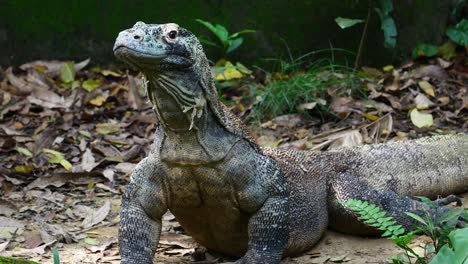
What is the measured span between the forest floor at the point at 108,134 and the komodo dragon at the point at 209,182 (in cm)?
26

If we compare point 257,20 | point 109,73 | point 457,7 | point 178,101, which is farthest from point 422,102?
point 178,101

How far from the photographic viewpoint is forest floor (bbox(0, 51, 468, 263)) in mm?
5770

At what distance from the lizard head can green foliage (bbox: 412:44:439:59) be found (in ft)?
17.4

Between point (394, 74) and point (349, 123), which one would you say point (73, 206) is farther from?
point (394, 74)

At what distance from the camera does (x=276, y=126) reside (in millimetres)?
8195

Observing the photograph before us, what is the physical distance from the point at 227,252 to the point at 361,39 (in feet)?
14.4

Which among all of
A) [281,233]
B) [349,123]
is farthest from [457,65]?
[281,233]

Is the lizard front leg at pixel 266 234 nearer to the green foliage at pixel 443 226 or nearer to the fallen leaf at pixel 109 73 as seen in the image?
the green foliage at pixel 443 226

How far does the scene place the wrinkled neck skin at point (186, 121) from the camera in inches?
179

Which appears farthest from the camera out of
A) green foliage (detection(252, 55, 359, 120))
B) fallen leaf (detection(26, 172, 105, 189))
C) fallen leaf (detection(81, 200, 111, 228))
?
green foliage (detection(252, 55, 359, 120))

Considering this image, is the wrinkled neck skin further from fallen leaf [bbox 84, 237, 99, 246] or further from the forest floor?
fallen leaf [bbox 84, 237, 99, 246]

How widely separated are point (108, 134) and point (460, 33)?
3.83 m

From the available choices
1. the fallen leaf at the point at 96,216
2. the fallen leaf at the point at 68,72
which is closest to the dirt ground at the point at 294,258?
the fallen leaf at the point at 96,216

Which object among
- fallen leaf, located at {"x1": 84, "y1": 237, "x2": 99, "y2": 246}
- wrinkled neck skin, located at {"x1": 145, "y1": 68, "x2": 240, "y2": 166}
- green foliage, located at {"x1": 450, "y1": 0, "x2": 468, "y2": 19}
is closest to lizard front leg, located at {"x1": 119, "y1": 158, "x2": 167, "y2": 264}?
wrinkled neck skin, located at {"x1": 145, "y1": 68, "x2": 240, "y2": 166}
